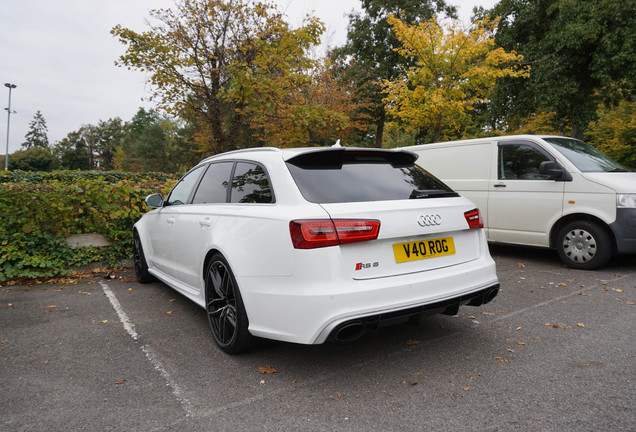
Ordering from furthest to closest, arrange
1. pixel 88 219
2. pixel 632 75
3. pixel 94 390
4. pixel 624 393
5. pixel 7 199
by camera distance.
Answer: pixel 632 75
pixel 88 219
pixel 7 199
pixel 94 390
pixel 624 393

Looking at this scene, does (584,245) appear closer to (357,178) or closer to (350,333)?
(357,178)

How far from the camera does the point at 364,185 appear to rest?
9.66 ft

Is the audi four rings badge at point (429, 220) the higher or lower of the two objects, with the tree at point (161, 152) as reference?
lower

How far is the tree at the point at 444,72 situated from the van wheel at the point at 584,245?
9.07m

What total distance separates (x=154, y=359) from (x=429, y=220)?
237cm

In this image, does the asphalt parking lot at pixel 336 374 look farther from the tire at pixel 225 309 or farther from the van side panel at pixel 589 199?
the van side panel at pixel 589 199

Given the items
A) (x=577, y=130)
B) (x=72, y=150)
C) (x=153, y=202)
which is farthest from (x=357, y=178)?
(x=72, y=150)

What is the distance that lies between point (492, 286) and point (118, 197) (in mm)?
5793

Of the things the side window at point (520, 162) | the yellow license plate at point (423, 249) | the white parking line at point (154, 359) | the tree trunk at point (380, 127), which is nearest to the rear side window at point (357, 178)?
the yellow license plate at point (423, 249)

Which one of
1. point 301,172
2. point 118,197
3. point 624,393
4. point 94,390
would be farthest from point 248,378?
point 118,197

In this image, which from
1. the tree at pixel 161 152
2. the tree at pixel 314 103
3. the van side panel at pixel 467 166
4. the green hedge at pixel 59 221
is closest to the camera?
the green hedge at pixel 59 221

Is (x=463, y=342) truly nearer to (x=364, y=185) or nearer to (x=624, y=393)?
(x=624, y=393)

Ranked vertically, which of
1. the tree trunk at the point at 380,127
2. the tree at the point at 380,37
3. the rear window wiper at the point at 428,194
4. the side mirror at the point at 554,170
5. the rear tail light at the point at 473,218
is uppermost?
the tree at the point at 380,37

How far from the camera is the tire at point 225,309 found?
3074mm
